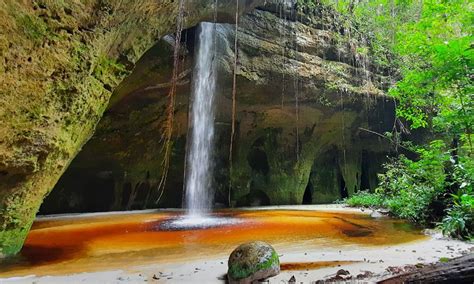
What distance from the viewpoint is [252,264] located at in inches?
127

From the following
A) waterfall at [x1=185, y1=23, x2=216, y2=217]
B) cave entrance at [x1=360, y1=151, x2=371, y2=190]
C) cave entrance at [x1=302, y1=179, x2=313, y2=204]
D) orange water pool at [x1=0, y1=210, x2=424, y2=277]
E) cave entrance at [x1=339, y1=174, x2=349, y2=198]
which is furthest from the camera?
cave entrance at [x1=360, y1=151, x2=371, y2=190]

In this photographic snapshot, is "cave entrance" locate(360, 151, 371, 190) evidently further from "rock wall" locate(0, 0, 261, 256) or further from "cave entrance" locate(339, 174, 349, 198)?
"rock wall" locate(0, 0, 261, 256)

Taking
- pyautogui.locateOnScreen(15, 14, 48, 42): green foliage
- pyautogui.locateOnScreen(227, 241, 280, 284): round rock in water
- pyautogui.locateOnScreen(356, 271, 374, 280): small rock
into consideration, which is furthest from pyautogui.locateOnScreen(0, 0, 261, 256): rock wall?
pyautogui.locateOnScreen(356, 271, 374, 280): small rock

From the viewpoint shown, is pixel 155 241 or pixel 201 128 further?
pixel 201 128

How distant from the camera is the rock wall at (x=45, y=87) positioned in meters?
3.97

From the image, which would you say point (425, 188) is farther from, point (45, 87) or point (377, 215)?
point (45, 87)

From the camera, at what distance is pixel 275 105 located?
43.1 ft

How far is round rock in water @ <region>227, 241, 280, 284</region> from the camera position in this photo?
318 cm

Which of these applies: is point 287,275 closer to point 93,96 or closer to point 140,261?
point 140,261

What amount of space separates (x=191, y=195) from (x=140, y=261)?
390 inches

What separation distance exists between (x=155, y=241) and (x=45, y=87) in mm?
2994

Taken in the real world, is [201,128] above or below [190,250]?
above

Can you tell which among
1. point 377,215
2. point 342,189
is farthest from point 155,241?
point 342,189

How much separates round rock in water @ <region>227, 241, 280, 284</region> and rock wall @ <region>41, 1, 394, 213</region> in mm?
6992
